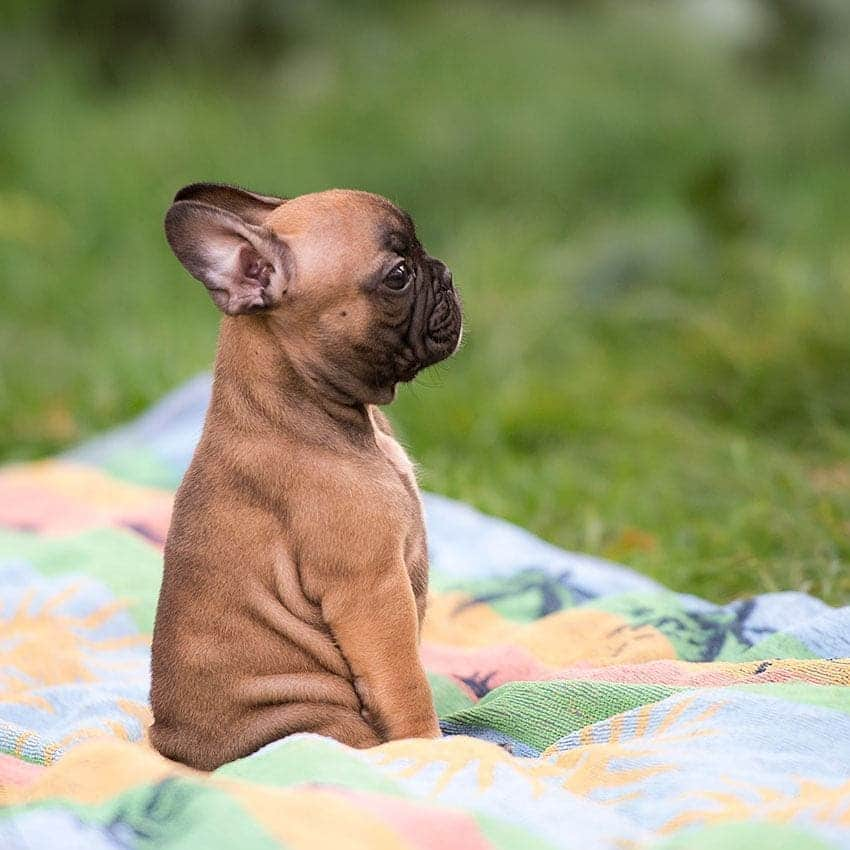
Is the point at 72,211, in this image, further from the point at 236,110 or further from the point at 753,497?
the point at 753,497

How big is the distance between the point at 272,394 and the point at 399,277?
0.38m

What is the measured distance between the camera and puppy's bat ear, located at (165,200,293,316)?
10.1 feet

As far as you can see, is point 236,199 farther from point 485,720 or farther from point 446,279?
A: point 485,720

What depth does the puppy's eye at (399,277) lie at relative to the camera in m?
3.26

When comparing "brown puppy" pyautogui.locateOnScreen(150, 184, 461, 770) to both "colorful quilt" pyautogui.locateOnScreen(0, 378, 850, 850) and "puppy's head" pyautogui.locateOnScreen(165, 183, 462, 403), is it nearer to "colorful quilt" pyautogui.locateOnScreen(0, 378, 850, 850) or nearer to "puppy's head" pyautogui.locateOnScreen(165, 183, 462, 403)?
"puppy's head" pyautogui.locateOnScreen(165, 183, 462, 403)

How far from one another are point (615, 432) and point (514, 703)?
313 centimetres

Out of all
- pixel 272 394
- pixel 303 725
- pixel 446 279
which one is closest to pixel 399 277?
pixel 446 279

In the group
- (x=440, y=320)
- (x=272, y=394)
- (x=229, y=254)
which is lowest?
(x=272, y=394)

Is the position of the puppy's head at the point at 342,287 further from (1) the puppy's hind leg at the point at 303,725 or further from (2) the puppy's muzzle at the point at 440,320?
(1) the puppy's hind leg at the point at 303,725

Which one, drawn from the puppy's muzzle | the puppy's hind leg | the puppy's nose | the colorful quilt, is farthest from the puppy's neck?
the colorful quilt

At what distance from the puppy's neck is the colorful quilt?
2.34ft

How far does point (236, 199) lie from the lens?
11.3 feet

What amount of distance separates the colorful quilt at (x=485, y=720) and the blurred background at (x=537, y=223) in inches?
27.2

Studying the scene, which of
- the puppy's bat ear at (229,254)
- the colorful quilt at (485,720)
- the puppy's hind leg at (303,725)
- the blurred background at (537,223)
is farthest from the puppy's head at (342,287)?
the blurred background at (537,223)
